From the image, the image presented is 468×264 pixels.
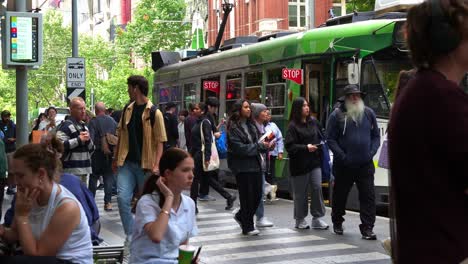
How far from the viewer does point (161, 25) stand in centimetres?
6138

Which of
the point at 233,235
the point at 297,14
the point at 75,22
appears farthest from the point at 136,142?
the point at 297,14

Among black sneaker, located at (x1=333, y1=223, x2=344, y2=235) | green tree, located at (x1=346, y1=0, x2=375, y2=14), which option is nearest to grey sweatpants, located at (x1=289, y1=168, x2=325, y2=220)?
black sneaker, located at (x1=333, y1=223, x2=344, y2=235)

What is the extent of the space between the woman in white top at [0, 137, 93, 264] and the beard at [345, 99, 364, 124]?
6.70m

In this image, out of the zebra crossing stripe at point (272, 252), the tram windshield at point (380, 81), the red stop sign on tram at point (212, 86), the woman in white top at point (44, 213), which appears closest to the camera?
the woman in white top at point (44, 213)

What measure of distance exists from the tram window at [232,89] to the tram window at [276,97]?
1.63 meters

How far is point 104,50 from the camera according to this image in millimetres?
74500

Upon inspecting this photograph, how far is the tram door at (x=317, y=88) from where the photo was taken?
16984mm

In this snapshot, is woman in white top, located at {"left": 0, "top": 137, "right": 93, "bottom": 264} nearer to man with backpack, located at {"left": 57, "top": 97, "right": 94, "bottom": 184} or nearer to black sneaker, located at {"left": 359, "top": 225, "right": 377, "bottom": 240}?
man with backpack, located at {"left": 57, "top": 97, "right": 94, "bottom": 184}

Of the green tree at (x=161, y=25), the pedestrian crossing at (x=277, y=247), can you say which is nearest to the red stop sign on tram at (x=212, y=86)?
the pedestrian crossing at (x=277, y=247)

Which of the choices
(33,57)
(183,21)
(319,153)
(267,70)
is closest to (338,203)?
(319,153)

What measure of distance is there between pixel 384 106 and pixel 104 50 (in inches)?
2386

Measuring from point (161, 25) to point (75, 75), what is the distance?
3739 centimetres

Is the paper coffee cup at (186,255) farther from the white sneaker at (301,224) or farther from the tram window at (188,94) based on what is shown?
the tram window at (188,94)

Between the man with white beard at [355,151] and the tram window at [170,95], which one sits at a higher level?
the tram window at [170,95]
